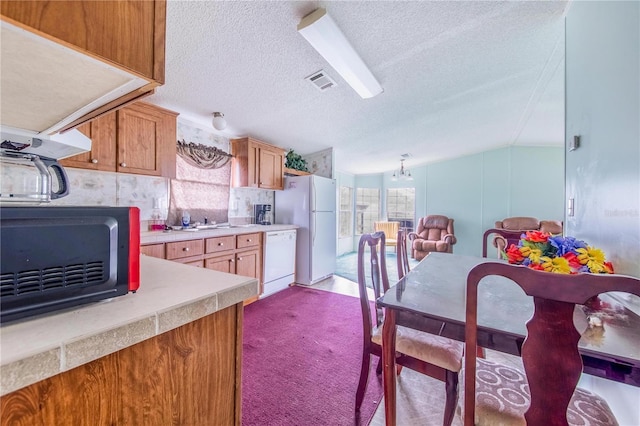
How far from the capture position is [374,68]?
224 cm

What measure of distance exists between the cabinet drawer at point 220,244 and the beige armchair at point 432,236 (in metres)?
4.23

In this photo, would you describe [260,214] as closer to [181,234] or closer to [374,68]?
[181,234]

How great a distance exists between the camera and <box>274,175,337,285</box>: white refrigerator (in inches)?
153

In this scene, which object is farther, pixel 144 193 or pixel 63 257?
pixel 144 193

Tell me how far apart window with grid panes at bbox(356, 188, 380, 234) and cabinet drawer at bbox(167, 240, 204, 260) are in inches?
201

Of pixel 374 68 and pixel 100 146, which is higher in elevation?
pixel 374 68

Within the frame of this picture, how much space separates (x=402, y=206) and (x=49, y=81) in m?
6.96

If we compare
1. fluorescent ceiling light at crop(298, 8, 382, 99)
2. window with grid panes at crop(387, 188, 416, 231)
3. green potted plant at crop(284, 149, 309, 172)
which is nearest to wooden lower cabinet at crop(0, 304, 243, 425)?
fluorescent ceiling light at crop(298, 8, 382, 99)

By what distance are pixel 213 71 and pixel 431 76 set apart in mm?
1952

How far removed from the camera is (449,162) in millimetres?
6301

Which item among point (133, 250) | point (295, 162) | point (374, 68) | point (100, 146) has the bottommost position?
point (133, 250)

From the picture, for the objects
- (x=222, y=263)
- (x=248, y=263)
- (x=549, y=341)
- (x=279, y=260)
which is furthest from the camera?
(x=279, y=260)

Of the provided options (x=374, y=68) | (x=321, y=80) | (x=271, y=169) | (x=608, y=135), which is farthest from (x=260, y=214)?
(x=608, y=135)

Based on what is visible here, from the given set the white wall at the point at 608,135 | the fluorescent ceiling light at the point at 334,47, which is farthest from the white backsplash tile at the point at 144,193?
the white wall at the point at 608,135
